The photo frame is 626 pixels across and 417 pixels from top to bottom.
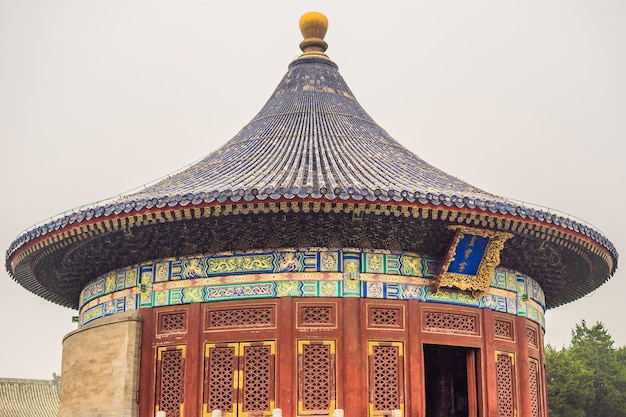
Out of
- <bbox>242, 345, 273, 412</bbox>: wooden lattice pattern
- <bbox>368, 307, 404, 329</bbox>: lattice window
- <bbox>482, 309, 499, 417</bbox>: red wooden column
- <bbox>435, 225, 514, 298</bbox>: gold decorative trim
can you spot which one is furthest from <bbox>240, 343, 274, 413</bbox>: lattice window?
<bbox>482, 309, 499, 417</bbox>: red wooden column

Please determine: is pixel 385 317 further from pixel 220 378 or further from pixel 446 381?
pixel 446 381

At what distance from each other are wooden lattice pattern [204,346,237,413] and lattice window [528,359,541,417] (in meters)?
5.68

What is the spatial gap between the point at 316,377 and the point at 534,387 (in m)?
4.78

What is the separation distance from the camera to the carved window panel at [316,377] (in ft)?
54.8

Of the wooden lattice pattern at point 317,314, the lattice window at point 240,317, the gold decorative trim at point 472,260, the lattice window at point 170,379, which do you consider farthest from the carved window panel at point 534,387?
the lattice window at point 170,379

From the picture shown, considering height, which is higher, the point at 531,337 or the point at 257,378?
the point at 531,337

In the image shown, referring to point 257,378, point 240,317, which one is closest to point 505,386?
point 257,378

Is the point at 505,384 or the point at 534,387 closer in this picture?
the point at 505,384

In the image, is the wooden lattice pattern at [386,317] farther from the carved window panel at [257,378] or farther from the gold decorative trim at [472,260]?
the carved window panel at [257,378]

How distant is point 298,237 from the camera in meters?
17.3

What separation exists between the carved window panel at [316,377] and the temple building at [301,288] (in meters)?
0.02

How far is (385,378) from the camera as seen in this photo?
17.0 m

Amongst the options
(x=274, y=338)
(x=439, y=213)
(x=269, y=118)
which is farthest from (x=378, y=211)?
(x=269, y=118)

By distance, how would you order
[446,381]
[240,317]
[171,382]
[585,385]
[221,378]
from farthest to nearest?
1. [585,385]
2. [446,381]
3. [171,382]
4. [240,317]
5. [221,378]
